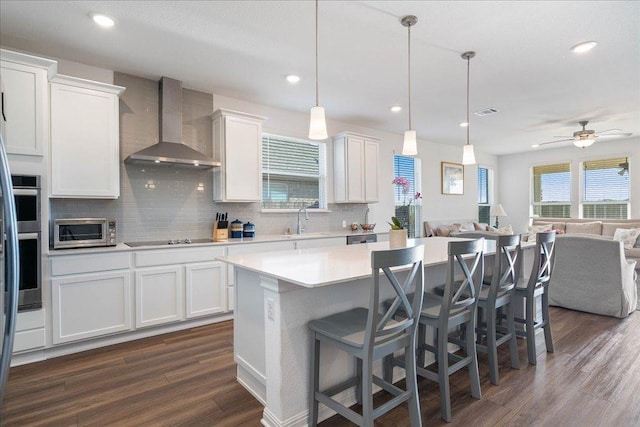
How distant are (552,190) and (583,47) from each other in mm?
6340

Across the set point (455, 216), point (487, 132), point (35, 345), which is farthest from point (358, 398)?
point (455, 216)

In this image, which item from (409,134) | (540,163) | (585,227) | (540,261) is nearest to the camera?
(540,261)

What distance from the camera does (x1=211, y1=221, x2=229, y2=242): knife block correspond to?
4082 millimetres

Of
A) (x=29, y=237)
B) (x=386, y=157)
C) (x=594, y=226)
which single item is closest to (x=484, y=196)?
(x=594, y=226)

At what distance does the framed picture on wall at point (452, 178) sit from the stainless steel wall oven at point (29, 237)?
700 cm

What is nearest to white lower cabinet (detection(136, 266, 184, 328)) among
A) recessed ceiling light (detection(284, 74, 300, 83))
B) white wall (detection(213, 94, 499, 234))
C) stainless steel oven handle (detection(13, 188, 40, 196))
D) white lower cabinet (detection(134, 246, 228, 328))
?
white lower cabinet (detection(134, 246, 228, 328))

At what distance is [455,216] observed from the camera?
7914 millimetres

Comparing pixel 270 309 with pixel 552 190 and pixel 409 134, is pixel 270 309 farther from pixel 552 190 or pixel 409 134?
pixel 552 190

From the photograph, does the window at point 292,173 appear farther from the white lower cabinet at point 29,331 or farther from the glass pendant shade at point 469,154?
the white lower cabinet at point 29,331

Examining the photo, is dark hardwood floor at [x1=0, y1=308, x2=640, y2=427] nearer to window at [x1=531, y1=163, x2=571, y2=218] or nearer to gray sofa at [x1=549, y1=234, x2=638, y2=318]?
gray sofa at [x1=549, y1=234, x2=638, y2=318]

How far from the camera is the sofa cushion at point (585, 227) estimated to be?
23.2 ft

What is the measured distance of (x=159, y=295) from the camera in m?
3.39

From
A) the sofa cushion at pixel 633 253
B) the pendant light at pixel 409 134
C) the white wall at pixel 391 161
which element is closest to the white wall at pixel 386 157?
the white wall at pixel 391 161

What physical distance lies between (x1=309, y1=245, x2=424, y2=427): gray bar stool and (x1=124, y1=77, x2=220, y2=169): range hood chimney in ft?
8.11
